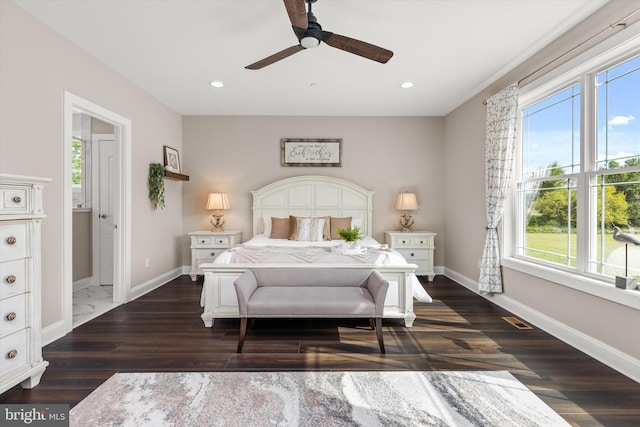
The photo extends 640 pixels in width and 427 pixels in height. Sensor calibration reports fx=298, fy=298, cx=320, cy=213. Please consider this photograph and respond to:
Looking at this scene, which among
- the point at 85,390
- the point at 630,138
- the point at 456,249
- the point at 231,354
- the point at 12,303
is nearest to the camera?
the point at 12,303

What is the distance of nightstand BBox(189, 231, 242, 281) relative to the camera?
478 centimetres

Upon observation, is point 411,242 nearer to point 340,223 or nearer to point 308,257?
point 340,223

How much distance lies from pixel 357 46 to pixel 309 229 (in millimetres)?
2743

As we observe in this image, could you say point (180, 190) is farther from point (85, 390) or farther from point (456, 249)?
point (456, 249)

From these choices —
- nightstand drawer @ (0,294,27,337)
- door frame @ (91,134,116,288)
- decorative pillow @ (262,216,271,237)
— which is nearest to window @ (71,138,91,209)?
door frame @ (91,134,116,288)

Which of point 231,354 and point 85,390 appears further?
point 231,354

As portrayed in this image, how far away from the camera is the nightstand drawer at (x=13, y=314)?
177cm

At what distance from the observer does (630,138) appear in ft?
7.55

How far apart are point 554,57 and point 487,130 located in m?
1.04

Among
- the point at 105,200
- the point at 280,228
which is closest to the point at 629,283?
the point at 280,228

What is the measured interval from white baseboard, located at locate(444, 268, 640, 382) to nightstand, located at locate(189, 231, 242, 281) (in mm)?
3879

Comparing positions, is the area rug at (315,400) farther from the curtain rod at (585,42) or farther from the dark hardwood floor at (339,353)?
the curtain rod at (585,42)

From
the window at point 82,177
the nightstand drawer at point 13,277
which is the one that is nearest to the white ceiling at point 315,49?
the window at point 82,177

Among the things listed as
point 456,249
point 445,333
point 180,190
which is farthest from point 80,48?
point 456,249
